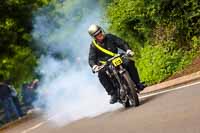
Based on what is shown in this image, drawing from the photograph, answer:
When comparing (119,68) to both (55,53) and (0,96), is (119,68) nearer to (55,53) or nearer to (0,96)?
(0,96)

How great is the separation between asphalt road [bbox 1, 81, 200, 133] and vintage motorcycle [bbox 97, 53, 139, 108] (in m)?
0.24

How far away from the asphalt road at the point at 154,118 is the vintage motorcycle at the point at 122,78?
0.79 feet

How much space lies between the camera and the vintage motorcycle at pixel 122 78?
42.2ft

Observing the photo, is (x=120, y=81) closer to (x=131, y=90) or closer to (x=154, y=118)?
(x=131, y=90)

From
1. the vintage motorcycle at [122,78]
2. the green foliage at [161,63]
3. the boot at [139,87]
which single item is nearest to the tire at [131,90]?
the vintage motorcycle at [122,78]

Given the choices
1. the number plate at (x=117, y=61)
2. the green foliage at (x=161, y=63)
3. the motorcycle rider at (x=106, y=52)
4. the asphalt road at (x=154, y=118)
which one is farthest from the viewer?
the green foliage at (x=161, y=63)

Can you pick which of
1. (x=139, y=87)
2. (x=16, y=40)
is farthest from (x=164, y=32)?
(x=16, y=40)

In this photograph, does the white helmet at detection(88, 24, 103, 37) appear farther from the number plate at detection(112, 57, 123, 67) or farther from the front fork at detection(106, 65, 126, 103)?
the front fork at detection(106, 65, 126, 103)

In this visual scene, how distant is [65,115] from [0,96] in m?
4.81

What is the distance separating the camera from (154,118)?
10.4 meters

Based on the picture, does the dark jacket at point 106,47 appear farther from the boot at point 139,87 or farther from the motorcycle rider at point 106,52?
the boot at point 139,87

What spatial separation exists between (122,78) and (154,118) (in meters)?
2.71

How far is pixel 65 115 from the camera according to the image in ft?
53.2

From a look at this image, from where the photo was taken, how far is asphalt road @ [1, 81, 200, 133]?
30.4 ft
